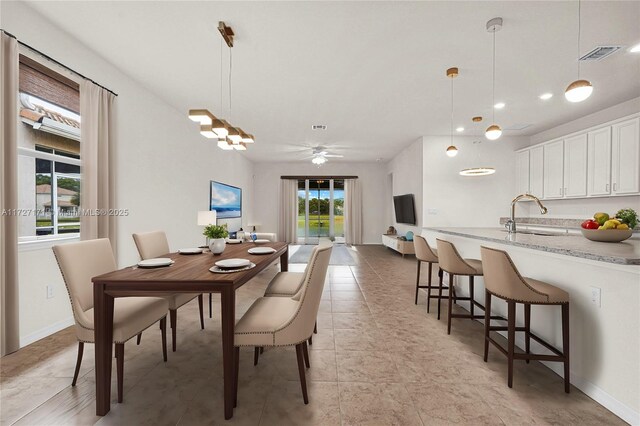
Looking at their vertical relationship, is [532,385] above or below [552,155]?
below

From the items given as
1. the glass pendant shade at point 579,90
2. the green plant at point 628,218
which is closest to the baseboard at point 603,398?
the green plant at point 628,218

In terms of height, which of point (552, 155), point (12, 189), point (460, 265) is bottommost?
point (460, 265)

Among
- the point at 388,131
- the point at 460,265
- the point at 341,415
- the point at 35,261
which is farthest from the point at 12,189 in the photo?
the point at 388,131

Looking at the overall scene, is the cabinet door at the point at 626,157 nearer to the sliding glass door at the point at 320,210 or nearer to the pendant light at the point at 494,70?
the pendant light at the point at 494,70

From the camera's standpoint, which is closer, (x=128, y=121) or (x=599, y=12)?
(x=599, y=12)

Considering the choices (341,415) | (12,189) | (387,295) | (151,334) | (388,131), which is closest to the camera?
(341,415)

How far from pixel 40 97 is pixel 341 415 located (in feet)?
11.9

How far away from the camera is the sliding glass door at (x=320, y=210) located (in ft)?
30.4

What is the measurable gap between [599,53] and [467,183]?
3.19 metres

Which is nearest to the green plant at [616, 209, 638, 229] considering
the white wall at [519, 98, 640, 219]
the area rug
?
the white wall at [519, 98, 640, 219]

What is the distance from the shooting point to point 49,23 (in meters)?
2.37

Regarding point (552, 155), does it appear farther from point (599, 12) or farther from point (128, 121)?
point (128, 121)

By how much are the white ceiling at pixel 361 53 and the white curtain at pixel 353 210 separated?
174 inches

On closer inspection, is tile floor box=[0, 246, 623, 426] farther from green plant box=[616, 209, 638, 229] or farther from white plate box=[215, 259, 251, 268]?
green plant box=[616, 209, 638, 229]
